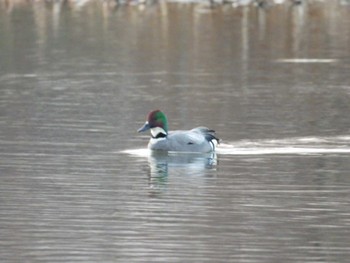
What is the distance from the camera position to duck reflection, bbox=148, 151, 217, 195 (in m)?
15.3

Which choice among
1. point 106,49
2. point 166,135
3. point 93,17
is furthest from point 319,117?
point 93,17

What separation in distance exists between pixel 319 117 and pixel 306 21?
64.3ft

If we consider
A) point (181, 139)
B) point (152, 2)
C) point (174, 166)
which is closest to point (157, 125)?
point (181, 139)

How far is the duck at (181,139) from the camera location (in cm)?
1722

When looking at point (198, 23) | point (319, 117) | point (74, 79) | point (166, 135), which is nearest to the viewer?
point (166, 135)

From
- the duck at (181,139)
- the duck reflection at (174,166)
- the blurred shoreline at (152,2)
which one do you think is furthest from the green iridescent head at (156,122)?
the blurred shoreline at (152,2)

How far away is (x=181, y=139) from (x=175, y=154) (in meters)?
0.19

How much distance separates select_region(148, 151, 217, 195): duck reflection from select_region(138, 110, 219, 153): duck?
2.6 inches

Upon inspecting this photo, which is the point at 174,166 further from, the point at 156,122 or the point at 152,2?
the point at 152,2

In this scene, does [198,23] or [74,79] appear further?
[198,23]

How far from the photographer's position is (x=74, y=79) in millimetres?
25688

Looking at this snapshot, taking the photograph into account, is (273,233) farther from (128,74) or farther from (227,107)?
(128,74)

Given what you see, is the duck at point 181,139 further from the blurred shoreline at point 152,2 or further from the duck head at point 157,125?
the blurred shoreline at point 152,2

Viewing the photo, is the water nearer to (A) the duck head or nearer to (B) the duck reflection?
(B) the duck reflection
